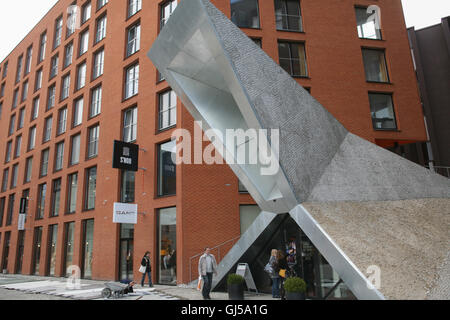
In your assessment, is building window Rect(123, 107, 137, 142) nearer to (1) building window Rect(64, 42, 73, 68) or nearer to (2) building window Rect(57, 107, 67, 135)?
(2) building window Rect(57, 107, 67, 135)

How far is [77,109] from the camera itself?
25.5 m

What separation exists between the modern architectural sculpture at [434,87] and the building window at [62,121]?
26076mm

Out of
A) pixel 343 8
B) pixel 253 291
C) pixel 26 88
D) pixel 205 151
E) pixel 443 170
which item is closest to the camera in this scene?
pixel 253 291

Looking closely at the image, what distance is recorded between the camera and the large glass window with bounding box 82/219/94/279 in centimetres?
2056

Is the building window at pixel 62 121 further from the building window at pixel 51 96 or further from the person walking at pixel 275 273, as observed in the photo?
the person walking at pixel 275 273

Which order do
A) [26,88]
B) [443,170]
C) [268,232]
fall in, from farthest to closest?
[26,88]
[443,170]
[268,232]

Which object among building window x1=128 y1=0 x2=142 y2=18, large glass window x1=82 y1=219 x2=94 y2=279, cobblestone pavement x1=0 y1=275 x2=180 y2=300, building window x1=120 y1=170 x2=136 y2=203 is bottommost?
cobblestone pavement x1=0 y1=275 x2=180 y2=300

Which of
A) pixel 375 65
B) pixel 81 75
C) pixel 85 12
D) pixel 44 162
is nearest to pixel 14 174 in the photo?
pixel 44 162

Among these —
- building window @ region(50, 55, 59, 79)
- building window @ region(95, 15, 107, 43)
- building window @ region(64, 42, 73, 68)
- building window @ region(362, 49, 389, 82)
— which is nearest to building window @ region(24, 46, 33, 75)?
building window @ region(50, 55, 59, 79)

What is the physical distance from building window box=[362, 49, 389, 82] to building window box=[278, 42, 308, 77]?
4.03 m

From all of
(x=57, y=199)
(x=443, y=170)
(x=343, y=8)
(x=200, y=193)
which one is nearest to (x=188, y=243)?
(x=200, y=193)

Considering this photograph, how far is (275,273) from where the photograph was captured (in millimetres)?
10086

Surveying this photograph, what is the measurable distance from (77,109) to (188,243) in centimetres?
1580

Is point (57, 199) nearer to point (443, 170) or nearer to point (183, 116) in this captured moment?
point (183, 116)
